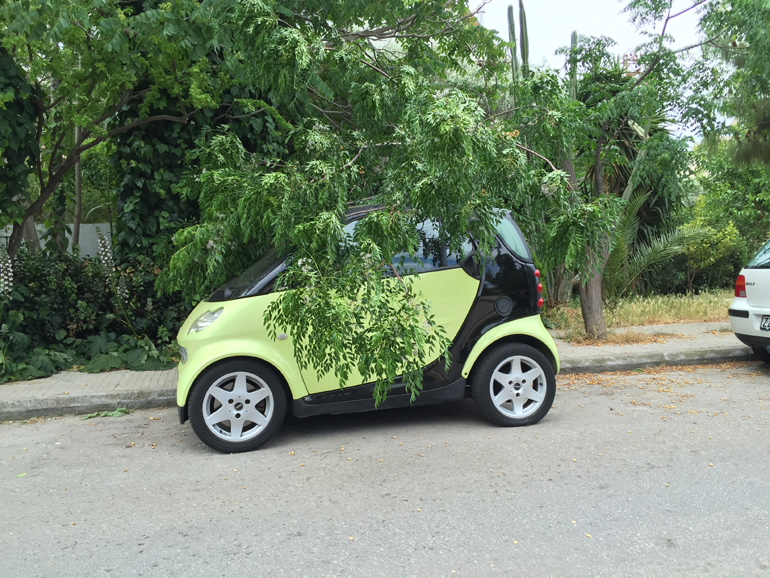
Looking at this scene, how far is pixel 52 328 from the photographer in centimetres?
798

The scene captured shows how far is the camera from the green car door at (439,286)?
5.06 metres

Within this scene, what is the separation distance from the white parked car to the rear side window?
11.9 ft

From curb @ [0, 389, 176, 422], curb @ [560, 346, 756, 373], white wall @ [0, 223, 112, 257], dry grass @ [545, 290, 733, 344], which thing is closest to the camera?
curb @ [0, 389, 176, 422]

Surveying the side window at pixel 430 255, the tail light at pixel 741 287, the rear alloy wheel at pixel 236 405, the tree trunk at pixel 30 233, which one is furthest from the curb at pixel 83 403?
the tail light at pixel 741 287

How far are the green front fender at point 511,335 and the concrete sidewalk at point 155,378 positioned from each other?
2.55 m

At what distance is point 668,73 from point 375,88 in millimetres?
5122

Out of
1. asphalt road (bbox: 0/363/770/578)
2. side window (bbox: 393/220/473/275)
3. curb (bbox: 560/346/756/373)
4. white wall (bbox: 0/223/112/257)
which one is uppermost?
white wall (bbox: 0/223/112/257)

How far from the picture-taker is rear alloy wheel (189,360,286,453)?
4.86 metres

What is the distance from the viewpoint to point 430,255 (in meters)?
5.17

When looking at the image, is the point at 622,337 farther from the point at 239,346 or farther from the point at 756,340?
the point at 239,346

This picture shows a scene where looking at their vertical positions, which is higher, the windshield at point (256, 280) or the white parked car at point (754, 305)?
the windshield at point (256, 280)

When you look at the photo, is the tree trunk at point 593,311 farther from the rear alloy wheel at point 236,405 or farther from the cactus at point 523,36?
the rear alloy wheel at point 236,405

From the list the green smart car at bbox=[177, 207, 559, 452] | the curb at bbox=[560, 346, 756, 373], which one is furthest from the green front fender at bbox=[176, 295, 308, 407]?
the curb at bbox=[560, 346, 756, 373]

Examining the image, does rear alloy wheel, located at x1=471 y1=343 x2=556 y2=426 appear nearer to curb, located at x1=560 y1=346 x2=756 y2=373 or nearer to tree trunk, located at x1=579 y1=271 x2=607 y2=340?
curb, located at x1=560 y1=346 x2=756 y2=373
